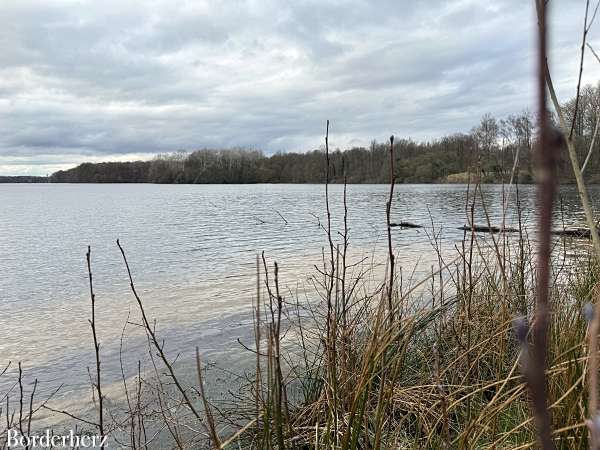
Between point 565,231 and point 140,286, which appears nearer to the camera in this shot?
point 565,231

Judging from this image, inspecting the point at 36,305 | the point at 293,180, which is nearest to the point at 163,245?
the point at 36,305

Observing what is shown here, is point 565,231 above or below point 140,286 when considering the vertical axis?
above

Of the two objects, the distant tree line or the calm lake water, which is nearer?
the calm lake water

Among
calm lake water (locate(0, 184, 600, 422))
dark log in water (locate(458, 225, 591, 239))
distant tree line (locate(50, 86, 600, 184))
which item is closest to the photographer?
dark log in water (locate(458, 225, 591, 239))

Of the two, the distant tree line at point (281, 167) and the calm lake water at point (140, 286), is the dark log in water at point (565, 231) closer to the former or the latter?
the calm lake water at point (140, 286)

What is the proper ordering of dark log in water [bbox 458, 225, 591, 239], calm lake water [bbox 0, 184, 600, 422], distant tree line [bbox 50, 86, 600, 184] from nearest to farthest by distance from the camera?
dark log in water [bbox 458, 225, 591, 239]
calm lake water [bbox 0, 184, 600, 422]
distant tree line [bbox 50, 86, 600, 184]

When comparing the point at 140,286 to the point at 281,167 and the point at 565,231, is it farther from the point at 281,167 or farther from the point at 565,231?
the point at 281,167

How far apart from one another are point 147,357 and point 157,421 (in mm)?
2193

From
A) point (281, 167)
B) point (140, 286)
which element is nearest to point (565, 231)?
point (140, 286)

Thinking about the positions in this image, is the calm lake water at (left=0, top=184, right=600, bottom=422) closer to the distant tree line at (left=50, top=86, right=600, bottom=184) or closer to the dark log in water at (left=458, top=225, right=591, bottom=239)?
the dark log in water at (left=458, top=225, right=591, bottom=239)

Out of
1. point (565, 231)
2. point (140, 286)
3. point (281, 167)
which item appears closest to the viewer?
point (565, 231)

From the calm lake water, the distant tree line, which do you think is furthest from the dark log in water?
the distant tree line

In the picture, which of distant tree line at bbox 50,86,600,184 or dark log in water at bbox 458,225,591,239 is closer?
dark log in water at bbox 458,225,591,239

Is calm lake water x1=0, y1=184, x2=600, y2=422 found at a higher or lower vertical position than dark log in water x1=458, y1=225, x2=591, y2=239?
lower
